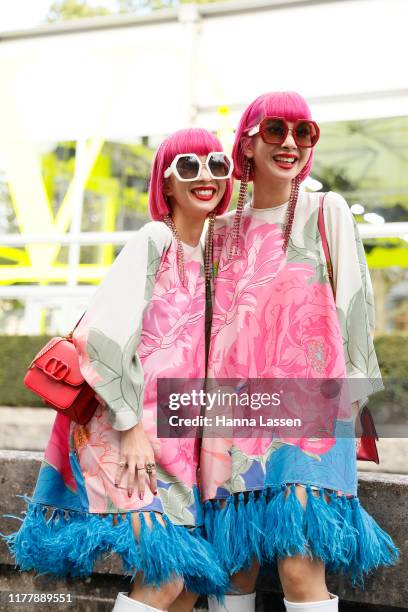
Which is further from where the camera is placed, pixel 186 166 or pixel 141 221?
pixel 141 221

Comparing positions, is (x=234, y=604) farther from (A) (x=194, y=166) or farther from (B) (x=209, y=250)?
(A) (x=194, y=166)

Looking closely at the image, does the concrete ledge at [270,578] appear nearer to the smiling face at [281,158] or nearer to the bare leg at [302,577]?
the bare leg at [302,577]

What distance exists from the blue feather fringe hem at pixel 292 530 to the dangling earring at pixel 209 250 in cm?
75

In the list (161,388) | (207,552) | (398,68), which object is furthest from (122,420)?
(398,68)

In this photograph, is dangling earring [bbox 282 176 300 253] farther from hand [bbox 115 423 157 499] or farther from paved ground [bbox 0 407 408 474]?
paved ground [bbox 0 407 408 474]

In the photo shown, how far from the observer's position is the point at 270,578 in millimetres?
2758

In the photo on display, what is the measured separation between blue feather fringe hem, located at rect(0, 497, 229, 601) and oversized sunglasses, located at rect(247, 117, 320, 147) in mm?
1226

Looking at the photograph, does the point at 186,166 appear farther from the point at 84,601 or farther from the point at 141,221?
the point at 141,221

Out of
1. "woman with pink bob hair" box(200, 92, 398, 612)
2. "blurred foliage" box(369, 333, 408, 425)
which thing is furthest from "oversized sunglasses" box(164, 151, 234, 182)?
"blurred foliage" box(369, 333, 408, 425)

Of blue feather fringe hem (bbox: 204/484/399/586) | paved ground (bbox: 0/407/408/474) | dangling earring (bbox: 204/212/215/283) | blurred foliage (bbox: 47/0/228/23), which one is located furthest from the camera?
blurred foliage (bbox: 47/0/228/23)

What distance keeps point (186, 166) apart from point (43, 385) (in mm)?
847

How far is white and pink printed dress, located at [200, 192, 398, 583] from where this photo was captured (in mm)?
2270

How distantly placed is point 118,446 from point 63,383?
25 cm

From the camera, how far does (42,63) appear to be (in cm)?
823
